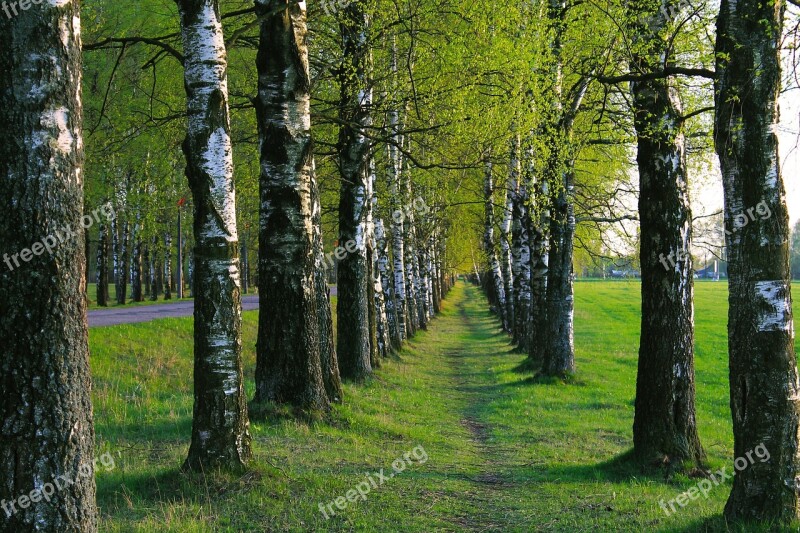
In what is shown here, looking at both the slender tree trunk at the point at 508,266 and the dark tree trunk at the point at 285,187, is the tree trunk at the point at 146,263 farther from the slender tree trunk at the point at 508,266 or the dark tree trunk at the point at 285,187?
the dark tree trunk at the point at 285,187

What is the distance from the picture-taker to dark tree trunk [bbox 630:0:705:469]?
937cm

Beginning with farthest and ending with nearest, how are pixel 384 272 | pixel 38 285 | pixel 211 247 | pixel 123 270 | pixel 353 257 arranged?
pixel 123 270, pixel 384 272, pixel 353 257, pixel 211 247, pixel 38 285

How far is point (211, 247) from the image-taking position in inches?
287

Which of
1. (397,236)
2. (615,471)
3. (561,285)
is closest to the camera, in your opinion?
(615,471)

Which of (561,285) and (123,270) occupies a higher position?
(123,270)

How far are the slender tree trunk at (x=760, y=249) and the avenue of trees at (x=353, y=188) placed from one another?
0.7 inches

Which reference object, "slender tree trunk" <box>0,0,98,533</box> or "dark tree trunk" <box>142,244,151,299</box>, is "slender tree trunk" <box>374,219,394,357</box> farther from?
"dark tree trunk" <box>142,244,151,299</box>

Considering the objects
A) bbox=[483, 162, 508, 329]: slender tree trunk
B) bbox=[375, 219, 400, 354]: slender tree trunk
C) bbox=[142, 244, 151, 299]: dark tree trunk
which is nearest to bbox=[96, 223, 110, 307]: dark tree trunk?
bbox=[142, 244, 151, 299]: dark tree trunk

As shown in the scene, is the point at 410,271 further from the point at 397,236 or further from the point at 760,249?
the point at 760,249

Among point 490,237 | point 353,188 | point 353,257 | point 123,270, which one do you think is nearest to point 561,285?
point 353,257

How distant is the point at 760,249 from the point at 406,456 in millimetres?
5608

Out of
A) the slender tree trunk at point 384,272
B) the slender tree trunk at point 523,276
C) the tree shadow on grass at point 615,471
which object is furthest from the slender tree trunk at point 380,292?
the tree shadow on grass at point 615,471

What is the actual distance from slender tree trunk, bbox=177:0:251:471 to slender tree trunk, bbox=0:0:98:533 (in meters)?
2.97

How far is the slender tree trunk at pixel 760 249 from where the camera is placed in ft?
20.7
